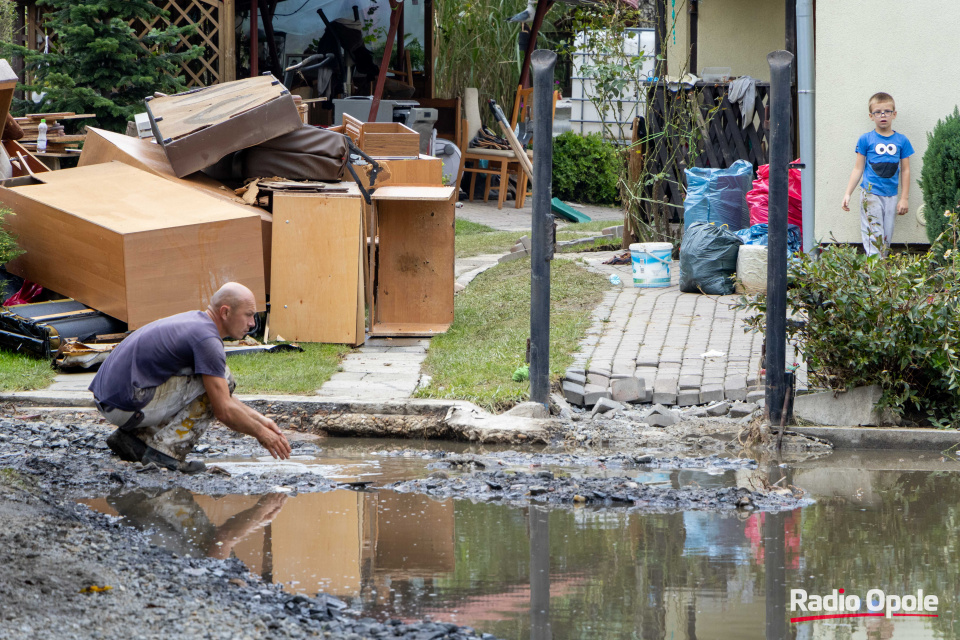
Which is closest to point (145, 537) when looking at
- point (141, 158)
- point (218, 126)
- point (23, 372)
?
point (23, 372)

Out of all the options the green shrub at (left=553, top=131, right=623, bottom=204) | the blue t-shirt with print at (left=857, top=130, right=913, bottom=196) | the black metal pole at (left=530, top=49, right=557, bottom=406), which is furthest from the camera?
the green shrub at (left=553, top=131, right=623, bottom=204)

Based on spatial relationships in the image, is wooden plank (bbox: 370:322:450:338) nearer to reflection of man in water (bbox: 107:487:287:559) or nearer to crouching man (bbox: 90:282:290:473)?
crouching man (bbox: 90:282:290:473)

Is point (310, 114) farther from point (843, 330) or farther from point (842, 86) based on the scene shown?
point (843, 330)

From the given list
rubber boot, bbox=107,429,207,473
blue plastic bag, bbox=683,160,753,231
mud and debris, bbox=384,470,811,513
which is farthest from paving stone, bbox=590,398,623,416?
blue plastic bag, bbox=683,160,753,231

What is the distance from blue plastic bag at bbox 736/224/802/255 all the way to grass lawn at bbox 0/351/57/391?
6021 mm

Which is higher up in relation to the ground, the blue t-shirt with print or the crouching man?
the blue t-shirt with print

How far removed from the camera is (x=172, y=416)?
529cm

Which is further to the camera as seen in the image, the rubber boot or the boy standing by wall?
the boy standing by wall

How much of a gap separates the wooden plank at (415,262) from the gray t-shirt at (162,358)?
11.6ft

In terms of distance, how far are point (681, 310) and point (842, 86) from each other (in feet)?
7.95

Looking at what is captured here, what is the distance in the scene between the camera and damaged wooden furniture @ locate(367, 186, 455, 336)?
860 centimetres

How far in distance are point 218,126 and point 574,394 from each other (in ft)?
12.9

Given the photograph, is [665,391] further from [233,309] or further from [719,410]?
[233,309]

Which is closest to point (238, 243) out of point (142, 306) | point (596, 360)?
point (142, 306)
